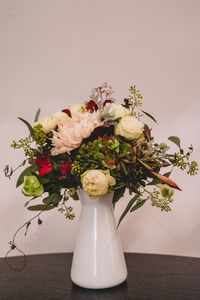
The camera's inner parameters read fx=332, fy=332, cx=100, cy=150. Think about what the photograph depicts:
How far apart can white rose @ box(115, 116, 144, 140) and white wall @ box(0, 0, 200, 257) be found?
0.80 meters

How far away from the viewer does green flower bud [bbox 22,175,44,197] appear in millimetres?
795

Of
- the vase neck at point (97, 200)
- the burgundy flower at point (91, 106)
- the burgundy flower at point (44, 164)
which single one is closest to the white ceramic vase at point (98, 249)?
the vase neck at point (97, 200)

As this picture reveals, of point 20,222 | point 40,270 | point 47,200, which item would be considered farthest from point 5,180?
point 47,200

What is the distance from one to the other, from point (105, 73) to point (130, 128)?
34.3 inches

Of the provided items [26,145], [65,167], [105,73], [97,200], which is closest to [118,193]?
[97,200]

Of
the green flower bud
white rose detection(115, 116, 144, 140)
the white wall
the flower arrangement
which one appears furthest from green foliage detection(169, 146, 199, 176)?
the white wall

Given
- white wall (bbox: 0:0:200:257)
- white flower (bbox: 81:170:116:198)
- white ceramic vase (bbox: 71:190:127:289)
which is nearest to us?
white flower (bbox: 81:170:116:198)

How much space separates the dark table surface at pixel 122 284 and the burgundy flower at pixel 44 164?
0.32 meters

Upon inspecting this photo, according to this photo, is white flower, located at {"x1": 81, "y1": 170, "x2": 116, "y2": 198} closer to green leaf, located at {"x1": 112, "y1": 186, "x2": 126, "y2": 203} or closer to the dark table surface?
green leaf, located at {"x1": 112, "y1": 186, "x2": 126, "y2": 203}

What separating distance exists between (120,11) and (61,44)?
33cm

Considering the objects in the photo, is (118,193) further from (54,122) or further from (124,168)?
(54,122)

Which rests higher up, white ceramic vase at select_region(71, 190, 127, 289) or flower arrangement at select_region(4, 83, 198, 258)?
flower arrangement at select_region(4, 83, 198, 258)

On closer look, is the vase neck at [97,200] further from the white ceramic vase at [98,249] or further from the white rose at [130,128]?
the white rose at [130,128]

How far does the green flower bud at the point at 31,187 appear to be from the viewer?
31.3 inches
